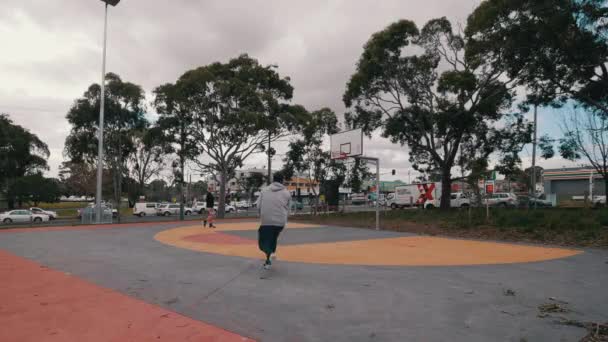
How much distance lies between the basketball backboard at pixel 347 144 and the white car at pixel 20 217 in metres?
26.5

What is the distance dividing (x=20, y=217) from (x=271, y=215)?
33.3 meters

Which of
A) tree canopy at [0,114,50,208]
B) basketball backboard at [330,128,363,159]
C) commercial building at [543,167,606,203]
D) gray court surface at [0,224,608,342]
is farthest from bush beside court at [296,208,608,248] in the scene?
commercial building at [543,167,606,203]

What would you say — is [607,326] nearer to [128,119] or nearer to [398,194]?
[128,119]

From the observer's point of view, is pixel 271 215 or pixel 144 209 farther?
pixel 144 209

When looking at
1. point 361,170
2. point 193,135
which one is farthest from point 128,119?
point 361,170

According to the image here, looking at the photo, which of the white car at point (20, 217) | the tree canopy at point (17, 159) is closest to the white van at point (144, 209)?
the white car at point (20, 217)

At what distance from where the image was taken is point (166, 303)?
439cm

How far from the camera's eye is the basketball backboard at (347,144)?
18.1m

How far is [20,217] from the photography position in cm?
3053

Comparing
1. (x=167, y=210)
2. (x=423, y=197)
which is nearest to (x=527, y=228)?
(x=423, y=197)

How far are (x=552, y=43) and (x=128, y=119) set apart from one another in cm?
3148

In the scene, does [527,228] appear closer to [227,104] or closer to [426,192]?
[227,104]

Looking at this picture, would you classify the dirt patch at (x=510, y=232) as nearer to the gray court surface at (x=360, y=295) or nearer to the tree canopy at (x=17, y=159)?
the gray court surface at (x=360, y=295)

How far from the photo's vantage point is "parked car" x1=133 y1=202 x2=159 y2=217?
38375 mm
